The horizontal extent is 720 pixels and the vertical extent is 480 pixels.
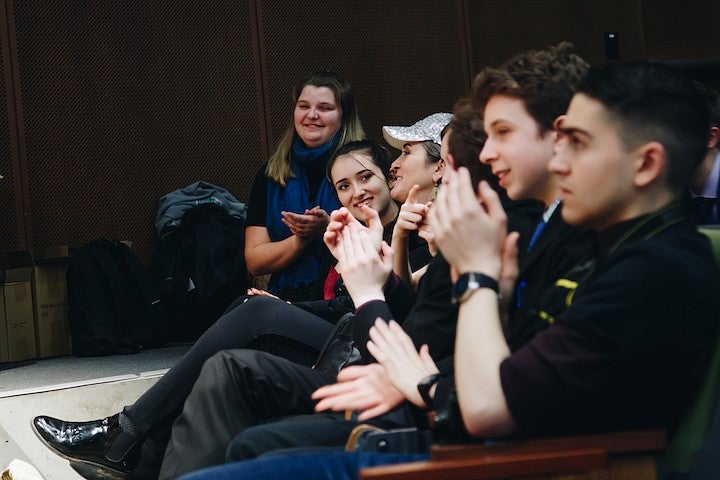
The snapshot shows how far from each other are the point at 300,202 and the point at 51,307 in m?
1.53

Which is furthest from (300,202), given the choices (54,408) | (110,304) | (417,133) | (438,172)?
(110,304)

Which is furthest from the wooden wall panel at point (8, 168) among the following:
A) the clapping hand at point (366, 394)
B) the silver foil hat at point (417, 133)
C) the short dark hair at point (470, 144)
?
the clapping hand at point (366, 394)

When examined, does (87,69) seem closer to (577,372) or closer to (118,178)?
(118,178)

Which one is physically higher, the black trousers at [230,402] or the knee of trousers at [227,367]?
the knee of trousers at [227,367]

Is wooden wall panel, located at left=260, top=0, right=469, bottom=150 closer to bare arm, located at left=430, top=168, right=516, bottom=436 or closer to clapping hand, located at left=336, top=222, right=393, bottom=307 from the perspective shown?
clapping hand, located at left=336, top=222, right=393, bottom=307

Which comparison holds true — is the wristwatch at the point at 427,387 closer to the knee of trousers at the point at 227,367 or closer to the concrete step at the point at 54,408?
the knee of trousers at the point at 227,367

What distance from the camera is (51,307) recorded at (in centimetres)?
461

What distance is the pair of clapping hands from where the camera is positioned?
1.43m

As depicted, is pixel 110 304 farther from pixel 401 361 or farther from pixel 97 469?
pixel 401 361

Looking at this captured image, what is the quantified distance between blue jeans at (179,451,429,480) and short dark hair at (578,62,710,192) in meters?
0.56

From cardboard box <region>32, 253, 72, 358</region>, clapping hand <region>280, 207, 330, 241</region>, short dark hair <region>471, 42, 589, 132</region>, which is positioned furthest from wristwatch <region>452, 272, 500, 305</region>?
cardboard box <region>32, 253, 72, 358</region>

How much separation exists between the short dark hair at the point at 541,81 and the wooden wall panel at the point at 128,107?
3.69 meters

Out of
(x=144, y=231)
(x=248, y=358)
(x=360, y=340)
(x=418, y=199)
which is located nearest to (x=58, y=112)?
(x=144, y=231)

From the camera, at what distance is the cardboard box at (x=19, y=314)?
4.46 m
